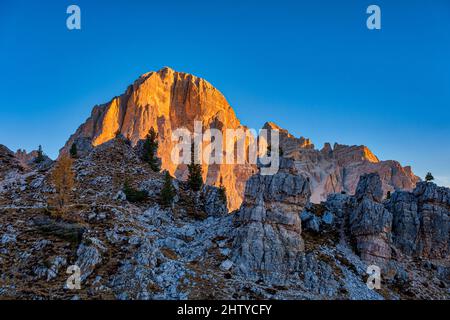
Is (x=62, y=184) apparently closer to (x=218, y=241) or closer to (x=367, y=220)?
(x=218, y=241)

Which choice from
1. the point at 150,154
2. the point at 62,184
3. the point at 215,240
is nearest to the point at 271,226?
the point at 215,240

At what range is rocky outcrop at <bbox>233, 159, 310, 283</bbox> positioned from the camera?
172 ft

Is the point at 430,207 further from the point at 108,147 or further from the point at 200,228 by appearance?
the point at 108,147

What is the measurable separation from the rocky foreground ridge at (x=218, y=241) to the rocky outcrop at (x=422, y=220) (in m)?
0.22

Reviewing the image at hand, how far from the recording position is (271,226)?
58031 millimetres

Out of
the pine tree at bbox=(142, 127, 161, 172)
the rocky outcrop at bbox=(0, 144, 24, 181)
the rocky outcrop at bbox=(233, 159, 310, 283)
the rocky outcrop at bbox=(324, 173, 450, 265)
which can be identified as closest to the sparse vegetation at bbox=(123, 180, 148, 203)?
the pine tree at bbox=(142, 127, 161, 172)

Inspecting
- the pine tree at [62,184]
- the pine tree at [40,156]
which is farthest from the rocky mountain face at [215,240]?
the pine tree at [40,156]

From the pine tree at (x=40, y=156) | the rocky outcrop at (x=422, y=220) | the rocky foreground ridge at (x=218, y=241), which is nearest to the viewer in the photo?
the rocky foreground ridge at (x=218, y=241)

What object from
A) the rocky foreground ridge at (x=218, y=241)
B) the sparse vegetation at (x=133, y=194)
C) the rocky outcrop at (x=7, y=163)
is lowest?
the rocky foreground ridge at (x=218, y=241)

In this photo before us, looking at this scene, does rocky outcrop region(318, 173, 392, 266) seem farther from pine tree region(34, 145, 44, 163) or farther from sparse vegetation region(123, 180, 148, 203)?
pine tree region(34, 145, 44, 163)

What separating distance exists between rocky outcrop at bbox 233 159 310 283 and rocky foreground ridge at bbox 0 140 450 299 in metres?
0.18

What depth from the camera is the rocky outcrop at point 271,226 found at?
172 feet

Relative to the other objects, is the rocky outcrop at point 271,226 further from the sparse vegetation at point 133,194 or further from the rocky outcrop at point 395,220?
the sparse vegetation at point 133,194
